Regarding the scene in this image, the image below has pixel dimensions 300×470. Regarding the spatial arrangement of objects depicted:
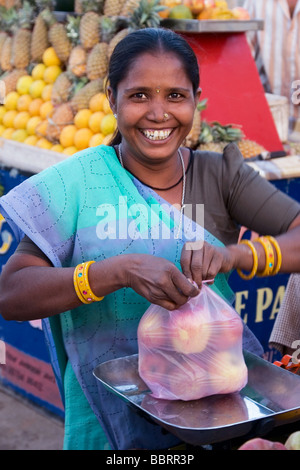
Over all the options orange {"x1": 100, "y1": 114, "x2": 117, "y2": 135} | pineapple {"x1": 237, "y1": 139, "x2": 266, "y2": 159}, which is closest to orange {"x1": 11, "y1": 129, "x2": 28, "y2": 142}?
orange {"x1": 100, "y1": 114, "x2": 117, "y2": 135}

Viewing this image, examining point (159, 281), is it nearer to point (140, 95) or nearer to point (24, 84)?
point (140, 95)

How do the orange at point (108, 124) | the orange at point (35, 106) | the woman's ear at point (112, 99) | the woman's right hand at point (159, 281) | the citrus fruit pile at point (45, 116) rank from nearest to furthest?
the woman's right hand at point (159, 281)
the woman's ear at point (112, 99)
the orange at point (108, 124)
the citrus fruit pile at point (45, 116)
the orange at point (35, 106)

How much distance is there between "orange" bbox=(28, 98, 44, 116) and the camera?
4145 mm

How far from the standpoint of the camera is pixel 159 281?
1.52 meters

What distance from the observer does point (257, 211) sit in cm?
192

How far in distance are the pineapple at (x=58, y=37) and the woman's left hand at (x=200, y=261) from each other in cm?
281

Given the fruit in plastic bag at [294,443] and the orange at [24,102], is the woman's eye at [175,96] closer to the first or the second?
the fruit in plastic bag at [294,443]

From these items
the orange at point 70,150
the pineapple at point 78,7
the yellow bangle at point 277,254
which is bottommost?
the orange at point 70,150

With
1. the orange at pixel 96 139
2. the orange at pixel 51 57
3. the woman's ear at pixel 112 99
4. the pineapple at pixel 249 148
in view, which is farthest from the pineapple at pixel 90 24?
the woman's ear at pixel 112 99

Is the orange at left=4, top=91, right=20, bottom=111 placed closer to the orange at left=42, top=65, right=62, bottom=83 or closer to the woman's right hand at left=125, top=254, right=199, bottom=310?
the orange at left=42, top=65, right=62, bottom=83

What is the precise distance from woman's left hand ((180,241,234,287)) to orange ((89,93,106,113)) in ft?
7.61

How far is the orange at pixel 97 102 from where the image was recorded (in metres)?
3.73

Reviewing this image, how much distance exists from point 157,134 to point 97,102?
2.02m

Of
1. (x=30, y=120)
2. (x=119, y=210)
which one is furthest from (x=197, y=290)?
(x=30, y=120)
